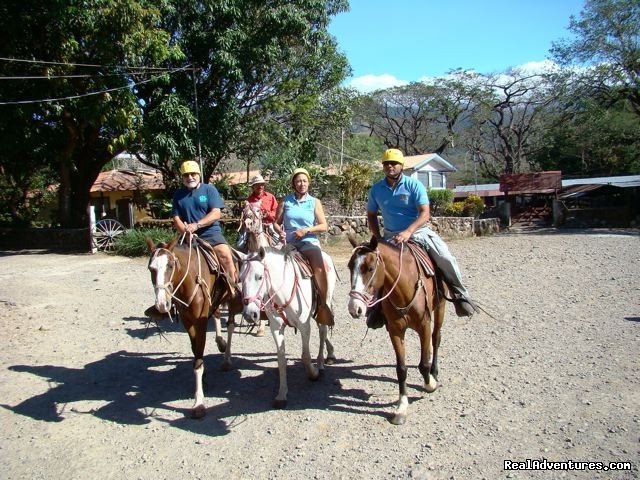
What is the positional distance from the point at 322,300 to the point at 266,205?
8.42 feet

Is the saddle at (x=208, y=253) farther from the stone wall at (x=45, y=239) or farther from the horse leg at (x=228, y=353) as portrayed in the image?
the stone wall at (x=45, y=239)

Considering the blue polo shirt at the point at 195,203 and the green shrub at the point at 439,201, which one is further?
the green shrub at the point at 439,201

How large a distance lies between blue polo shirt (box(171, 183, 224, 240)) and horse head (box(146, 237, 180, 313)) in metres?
0.88

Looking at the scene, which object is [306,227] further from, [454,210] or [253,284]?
[454,210]

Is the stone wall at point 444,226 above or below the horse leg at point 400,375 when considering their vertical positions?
above

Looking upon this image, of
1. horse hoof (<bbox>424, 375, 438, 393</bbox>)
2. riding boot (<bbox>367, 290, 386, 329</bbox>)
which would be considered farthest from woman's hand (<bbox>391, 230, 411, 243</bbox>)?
horse hoof (<bbox>424, 375, 438, 393</bbox>)

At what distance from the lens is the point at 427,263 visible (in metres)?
5.15

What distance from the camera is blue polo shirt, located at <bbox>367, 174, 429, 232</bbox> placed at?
16.9 feet

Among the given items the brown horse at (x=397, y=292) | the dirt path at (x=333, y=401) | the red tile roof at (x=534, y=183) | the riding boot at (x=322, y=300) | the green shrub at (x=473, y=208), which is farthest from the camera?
the green shrub at (x=473, y=208)

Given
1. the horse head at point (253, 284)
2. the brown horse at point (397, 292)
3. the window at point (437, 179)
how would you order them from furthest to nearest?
1. the window at point (437, 179)
2. the horse head at point (253, 284)
3. the brown horse at point (397, 292)

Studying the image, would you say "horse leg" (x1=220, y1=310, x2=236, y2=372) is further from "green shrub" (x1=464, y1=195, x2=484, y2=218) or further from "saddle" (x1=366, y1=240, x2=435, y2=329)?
"green shrub" (x1=464, y1=195, x2=484, y2=218)

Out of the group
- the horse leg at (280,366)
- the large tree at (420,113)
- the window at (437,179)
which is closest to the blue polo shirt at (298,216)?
the horse leg at (280,366)

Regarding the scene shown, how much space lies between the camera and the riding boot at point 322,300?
559 centimetres

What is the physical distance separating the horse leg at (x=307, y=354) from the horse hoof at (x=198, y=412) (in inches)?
48.3
